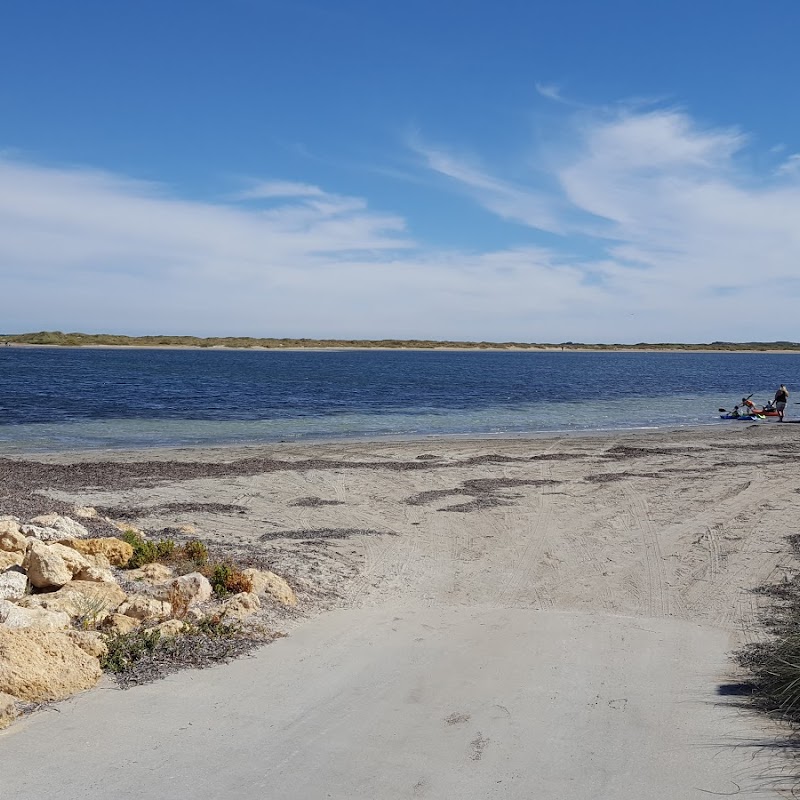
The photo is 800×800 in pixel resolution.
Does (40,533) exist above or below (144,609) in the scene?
above

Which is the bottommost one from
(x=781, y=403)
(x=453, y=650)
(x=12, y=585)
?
(x=453, y=650)

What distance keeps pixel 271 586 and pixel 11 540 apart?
2.87 m

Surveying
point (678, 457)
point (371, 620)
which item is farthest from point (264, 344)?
point (371, 620)

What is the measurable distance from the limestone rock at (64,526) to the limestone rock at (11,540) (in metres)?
0.90

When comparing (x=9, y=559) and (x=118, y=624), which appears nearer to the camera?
(x=118, y=624)

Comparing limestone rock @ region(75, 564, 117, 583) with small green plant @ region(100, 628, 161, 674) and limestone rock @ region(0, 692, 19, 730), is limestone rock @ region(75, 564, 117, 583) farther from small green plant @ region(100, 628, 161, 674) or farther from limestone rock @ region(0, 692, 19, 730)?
limestone rock @ region(0, 692, 19, 730)

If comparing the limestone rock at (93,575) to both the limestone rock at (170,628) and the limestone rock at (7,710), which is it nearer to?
the limestone rock at (170,628)

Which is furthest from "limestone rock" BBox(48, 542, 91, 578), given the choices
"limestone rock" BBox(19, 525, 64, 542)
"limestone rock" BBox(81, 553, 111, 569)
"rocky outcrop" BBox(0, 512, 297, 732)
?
"limestone rock" BBox(19, 525, 64, 542)

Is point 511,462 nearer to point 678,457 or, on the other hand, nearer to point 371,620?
point 678,457

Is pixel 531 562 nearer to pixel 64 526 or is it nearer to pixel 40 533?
pixel 64 526

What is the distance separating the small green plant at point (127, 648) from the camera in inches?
249

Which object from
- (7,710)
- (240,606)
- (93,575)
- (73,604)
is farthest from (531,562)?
(7,710)

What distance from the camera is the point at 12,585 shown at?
23.8 ft

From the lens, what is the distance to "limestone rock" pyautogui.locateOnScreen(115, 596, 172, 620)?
7.16 m
